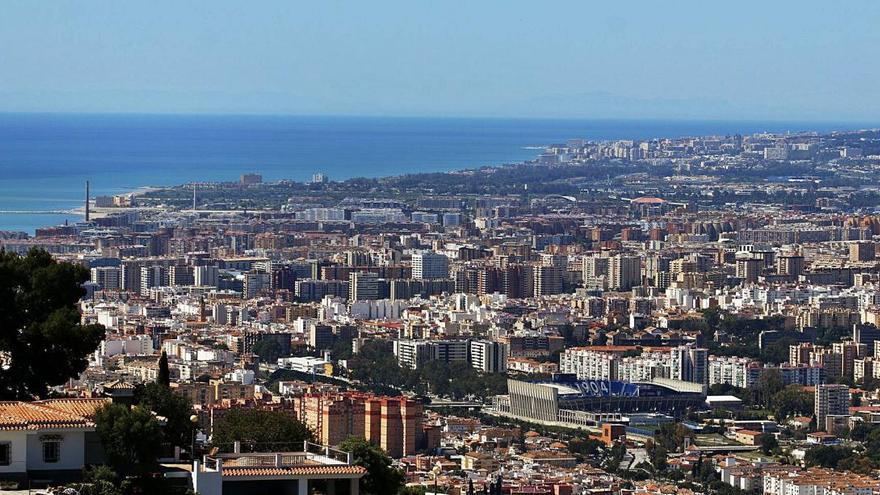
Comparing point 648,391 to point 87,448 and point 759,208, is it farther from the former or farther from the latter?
point 759,208

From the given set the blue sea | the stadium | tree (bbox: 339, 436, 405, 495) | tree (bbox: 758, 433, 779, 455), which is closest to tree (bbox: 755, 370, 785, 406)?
the stadium

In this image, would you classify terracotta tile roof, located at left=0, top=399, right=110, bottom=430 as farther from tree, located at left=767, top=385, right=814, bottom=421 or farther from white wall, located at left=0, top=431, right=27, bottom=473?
tree, located at left=767, top=385, right=814, bottom=421

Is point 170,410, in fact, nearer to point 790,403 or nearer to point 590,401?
point 590,401

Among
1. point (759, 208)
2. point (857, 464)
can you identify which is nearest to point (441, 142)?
point (759, 208)

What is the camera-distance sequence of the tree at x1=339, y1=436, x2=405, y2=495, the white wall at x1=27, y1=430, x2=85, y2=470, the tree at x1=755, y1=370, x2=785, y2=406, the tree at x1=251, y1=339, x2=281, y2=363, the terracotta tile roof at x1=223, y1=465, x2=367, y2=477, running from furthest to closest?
the tree at x1=251, y1=339, x2=281, y2=363, the tree at x1=755, y1=370, x2=785, y2=406, the tree at x1=339, y1=436, x2=405, y2=495, the terracotta tile roof at x1=223, y1=465, x2=367, y2=477, the white wall at x1=27, y1=430, x2=85, y2=470

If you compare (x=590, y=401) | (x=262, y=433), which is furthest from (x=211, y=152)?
(x=262, y=433)

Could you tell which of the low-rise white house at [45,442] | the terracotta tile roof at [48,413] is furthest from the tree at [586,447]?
the low-rise white house at [45,442]
